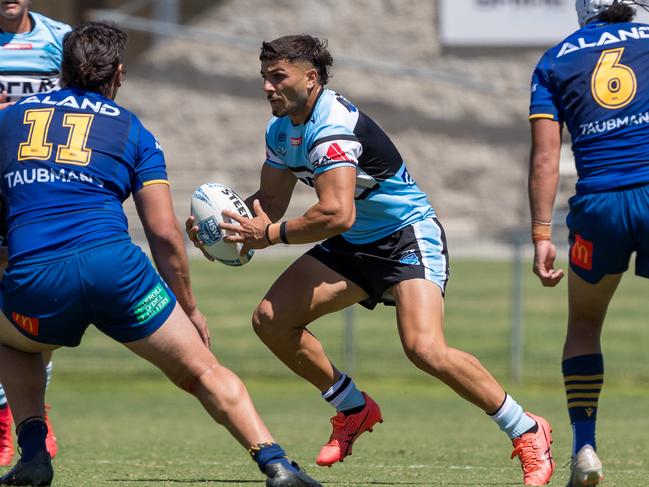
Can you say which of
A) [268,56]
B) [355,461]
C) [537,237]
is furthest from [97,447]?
[537,237]

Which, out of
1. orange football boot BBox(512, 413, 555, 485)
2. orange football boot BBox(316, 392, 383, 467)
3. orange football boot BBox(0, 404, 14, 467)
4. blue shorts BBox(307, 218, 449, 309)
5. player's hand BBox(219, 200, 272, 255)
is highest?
player's hand BBox(219, 200, 272, 255)

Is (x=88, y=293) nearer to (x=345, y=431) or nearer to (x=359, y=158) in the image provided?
(x=359, y=158)

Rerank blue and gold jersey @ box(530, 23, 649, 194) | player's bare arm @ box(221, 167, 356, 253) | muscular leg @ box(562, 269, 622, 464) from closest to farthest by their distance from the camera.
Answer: blue and gold jersey @ box(530, 23, 649, 194)
muscular leg @ box(562, 269, 622, 464)
player's bare arm @ box(221, 167, 356, 253)

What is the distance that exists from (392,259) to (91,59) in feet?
6.85

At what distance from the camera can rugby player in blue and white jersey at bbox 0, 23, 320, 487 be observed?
213 inches

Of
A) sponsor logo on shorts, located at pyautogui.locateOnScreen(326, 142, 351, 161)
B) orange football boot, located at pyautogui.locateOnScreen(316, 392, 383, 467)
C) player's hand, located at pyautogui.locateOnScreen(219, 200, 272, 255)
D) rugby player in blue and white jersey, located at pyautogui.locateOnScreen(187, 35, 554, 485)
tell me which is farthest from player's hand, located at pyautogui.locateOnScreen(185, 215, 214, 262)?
orange football boot, located at pyautogui.locateOnScreen(316, 392, 383, 467)

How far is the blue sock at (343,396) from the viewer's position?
7258mm

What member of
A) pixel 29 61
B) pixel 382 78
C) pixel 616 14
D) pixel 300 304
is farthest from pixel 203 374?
pixel 382 78

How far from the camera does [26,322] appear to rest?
18.2 ft

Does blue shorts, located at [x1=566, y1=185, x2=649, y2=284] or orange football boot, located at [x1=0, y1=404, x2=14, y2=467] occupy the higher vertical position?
blue shorts, located at [x1=566, y1=185, x2=649, y2=284]

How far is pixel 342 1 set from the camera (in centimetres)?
2362

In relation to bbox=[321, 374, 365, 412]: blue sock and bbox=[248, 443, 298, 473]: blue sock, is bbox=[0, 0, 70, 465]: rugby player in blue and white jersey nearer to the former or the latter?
bbox=[321, 374, 365, 412]: blue sock

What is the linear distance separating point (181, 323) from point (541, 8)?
1843 centimetres

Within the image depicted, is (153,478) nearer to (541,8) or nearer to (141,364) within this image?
(141,364)
